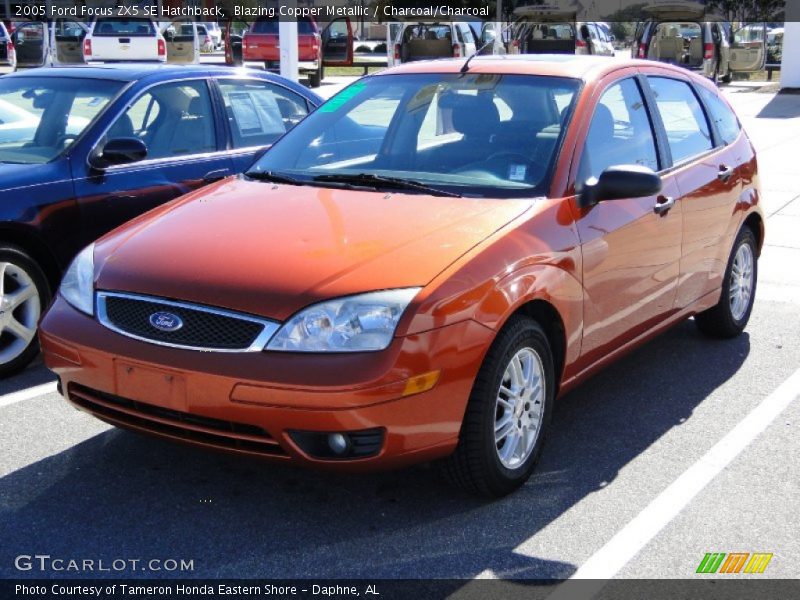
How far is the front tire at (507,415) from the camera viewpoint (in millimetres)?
3723

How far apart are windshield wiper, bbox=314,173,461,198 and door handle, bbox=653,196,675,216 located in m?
1.09

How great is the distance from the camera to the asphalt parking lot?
11.6ft

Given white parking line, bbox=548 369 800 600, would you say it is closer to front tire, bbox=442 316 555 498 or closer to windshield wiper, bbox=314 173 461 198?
front tire, bbox=442 316 555 498

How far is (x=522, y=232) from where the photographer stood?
3.97 metres

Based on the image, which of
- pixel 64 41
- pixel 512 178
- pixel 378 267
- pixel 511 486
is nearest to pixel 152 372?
pixel 378 267

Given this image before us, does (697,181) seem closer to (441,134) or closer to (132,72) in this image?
(441,134)

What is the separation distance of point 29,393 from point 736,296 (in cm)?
399

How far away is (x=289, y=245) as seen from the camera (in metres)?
3.86

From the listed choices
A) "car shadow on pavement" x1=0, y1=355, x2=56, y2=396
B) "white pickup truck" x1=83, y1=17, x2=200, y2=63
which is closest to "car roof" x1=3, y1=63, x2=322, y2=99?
"car shadow on pavement" x1=0, y1=355, x2=56, y2=396

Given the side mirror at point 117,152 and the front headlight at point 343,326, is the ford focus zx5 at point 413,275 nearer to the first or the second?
the front headlight at point 343,326

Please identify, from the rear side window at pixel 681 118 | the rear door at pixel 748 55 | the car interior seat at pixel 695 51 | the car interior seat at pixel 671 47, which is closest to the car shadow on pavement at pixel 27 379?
the rear side window at pixel 681 118

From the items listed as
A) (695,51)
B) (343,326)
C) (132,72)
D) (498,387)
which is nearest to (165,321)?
(343,326)

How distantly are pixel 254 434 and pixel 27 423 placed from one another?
67.5 inches

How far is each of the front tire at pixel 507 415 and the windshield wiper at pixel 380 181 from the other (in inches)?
30.3
